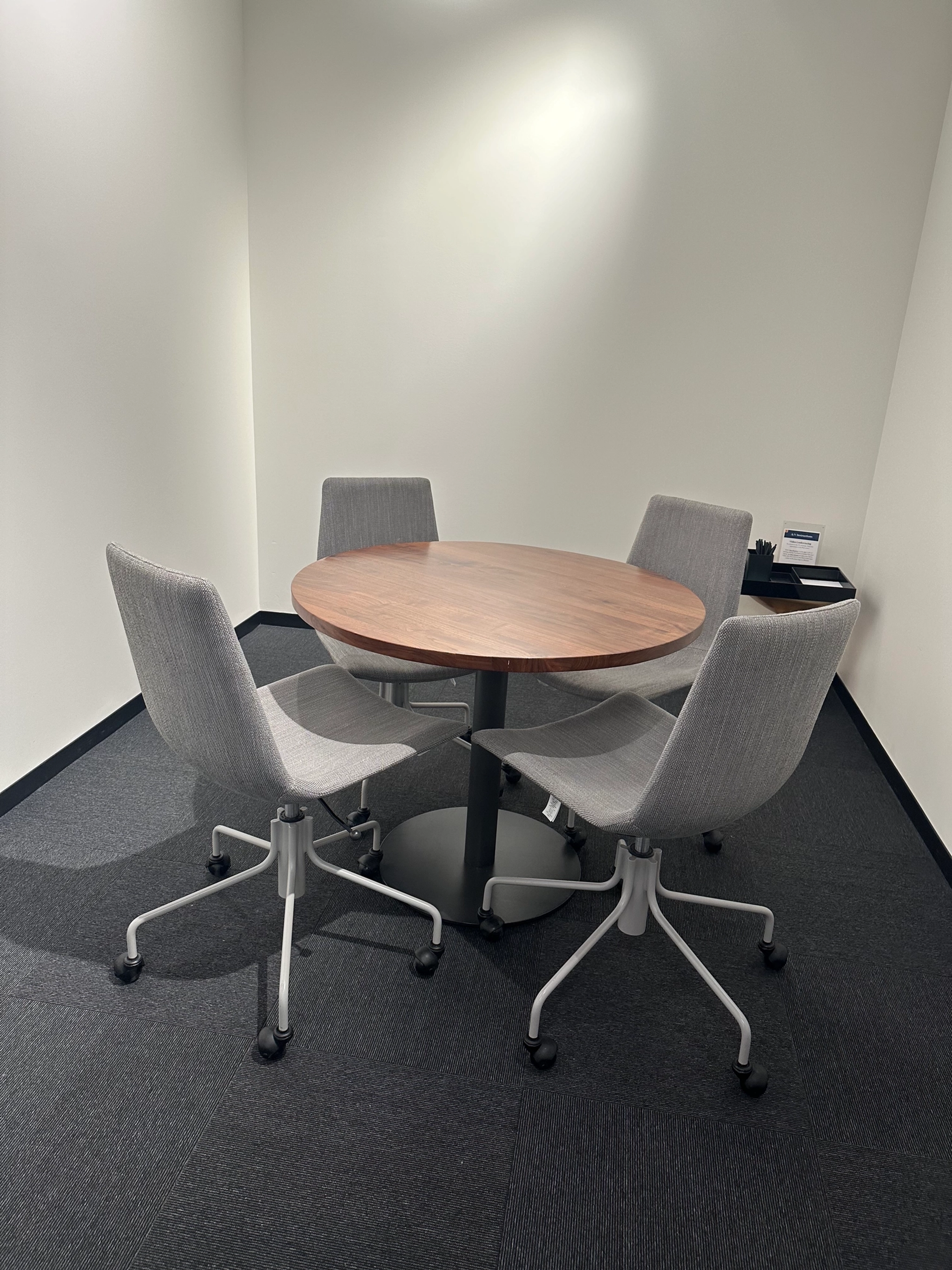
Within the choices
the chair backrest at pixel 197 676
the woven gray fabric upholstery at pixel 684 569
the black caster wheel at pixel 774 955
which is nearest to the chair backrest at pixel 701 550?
the woven gray fabric upholstery at pixel 684 569

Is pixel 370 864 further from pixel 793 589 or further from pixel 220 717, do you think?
pixel 793 589

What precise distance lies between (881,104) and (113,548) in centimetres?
353

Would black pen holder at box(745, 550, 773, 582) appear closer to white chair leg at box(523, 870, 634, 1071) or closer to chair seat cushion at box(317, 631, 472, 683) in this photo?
chair seat cushion at box(317, 631, 472, 683)

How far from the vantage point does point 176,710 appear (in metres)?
1.64

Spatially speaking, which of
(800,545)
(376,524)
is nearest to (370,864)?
(376,524)

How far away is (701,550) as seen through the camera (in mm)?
2807

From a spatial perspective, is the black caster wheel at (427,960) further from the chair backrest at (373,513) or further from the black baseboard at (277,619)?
the black baseboard at (277,619)

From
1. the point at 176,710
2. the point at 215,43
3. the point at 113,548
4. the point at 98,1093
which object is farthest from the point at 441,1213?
the point at 215,43

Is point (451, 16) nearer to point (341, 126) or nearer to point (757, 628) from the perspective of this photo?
point (341, 126)

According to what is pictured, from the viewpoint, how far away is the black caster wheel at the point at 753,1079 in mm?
1665

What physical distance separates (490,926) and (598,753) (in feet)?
1.69

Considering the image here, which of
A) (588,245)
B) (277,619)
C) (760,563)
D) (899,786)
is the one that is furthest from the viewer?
(277,619)

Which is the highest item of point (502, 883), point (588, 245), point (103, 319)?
point (588, 245)

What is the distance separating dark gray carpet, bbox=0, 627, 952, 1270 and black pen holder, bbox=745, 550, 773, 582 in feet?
4.64
